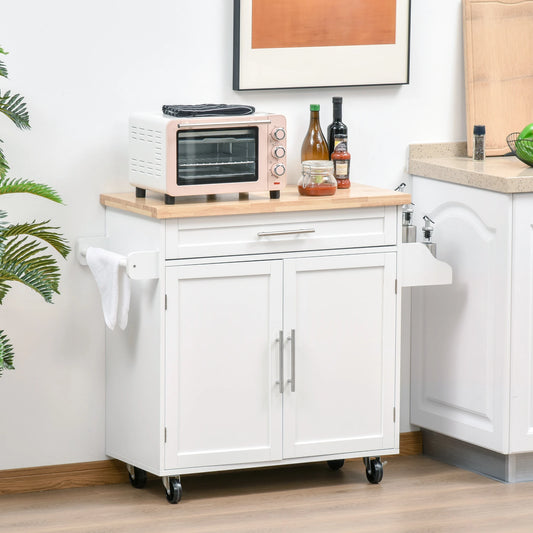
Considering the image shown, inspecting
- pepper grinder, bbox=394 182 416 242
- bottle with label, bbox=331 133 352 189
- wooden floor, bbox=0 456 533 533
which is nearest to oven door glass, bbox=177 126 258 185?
bottle with label, bbox=331 133 352 189

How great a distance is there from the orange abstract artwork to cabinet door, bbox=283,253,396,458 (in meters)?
0.74

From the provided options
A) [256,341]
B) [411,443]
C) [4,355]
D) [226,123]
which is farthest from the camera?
[411,443]

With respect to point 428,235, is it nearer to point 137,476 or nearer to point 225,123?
point 225,123

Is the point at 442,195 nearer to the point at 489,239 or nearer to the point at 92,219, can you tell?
the point at 489,239

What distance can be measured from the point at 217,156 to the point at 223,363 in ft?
2.03

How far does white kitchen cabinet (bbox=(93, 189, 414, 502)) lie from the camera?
3.31 meters

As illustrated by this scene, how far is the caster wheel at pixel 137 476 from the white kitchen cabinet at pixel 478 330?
1.01 meters

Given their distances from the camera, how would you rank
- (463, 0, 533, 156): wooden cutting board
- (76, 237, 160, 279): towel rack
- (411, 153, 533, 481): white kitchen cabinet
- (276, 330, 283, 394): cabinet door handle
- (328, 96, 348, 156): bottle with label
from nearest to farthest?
1. (76, 237, 160, 279): towel rack
2. (276, 330, 283, 394): cabinet door handle
3. (411, 153, 533, 481): white kitchen cabinet
4. (328, 96, 348, 156): bottle with label
5. (463, 0, 533, 156): wooden cutting board

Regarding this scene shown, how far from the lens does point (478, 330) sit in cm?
366

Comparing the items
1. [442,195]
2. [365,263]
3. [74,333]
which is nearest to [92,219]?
[74,333]

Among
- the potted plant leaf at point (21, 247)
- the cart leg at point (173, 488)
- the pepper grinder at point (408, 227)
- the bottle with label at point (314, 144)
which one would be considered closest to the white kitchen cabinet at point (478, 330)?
the pepper grinder at point (408, 227)

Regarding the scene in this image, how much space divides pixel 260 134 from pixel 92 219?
2.02 ft

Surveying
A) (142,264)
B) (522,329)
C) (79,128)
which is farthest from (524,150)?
(79,128)

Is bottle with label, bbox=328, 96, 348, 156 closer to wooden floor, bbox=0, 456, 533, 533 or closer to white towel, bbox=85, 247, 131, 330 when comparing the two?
white towel, bbox=85, 247, 131, 330
